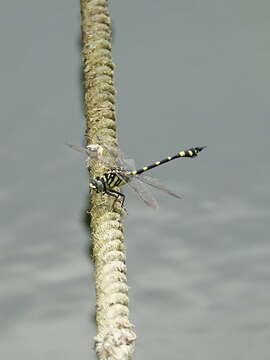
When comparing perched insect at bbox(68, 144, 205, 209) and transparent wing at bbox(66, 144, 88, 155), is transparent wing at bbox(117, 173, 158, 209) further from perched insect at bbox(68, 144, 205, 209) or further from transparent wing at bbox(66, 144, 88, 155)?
transparent wing at bbox(66, 144, 88, 155)

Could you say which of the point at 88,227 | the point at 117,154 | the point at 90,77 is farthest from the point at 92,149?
the point at 90,77

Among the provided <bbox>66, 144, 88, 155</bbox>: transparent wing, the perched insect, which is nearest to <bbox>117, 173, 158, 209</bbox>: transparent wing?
the perched insect

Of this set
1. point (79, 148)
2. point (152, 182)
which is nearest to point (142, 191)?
point (152, 182)

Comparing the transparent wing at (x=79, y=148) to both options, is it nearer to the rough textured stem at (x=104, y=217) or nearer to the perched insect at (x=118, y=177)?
→ the perched insect at (x=118, y=177)

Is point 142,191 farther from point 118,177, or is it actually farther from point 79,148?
point 79,148

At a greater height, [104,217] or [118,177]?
[118,177]

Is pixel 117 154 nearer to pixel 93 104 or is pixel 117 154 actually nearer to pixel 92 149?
pixel 92 149
